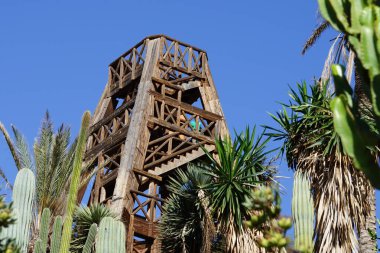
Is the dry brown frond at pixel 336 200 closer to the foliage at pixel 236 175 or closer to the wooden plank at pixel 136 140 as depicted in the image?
the foliage at pixel 236 175

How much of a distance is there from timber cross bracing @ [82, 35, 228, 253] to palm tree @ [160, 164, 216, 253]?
2603 mm

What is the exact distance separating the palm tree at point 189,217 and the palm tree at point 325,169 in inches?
72.8

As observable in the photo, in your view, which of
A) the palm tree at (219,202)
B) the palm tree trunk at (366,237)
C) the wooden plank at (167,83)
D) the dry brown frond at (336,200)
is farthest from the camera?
the wooden plank at (167,83)

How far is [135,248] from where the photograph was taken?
68.7 feet

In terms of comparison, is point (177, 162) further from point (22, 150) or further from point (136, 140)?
point (22, 150)

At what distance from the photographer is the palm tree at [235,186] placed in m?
16.7

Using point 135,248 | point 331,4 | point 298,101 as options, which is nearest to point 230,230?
point 298,101

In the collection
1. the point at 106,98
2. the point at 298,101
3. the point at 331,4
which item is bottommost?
the point at 331,4

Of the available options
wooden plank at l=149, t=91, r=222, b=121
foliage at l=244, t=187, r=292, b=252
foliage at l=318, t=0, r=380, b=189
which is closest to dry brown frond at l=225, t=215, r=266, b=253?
wooden plank at l=149, t=91, r=222, b=121

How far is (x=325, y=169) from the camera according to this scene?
1534 cm

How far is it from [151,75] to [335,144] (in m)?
9.26

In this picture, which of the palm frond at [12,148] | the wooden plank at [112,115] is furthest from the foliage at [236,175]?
the wooden plank at [112,115]

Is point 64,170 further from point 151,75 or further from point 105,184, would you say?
point 151,75

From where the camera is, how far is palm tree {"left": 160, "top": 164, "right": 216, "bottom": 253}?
17.2 m
